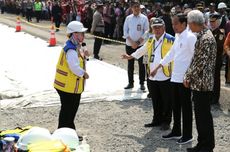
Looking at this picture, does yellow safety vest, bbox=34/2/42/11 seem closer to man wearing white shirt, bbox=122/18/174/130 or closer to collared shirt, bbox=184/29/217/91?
man wearing white shirt, bbox=122/18/174/130

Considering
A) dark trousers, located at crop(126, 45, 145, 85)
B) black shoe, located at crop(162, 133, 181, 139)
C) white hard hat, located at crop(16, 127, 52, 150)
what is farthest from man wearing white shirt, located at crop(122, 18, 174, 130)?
white hard hat, located at crop(16, 127, 52, 150)

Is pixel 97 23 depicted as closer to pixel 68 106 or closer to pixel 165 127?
pixel 165 127

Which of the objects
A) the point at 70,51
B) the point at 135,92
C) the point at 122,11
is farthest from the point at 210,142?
the point at 122,11

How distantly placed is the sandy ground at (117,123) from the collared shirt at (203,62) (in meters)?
1.07

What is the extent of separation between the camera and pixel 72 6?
28.3 m

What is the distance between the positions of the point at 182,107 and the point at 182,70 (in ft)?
1.80

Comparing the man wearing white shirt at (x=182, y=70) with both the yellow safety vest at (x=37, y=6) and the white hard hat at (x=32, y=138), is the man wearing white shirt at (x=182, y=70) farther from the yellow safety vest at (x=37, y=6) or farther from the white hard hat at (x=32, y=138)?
the yellow safety vest at (x=37, y=6)

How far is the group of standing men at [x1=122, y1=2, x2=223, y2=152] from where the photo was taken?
5719mm

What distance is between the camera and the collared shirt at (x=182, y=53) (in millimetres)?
6176

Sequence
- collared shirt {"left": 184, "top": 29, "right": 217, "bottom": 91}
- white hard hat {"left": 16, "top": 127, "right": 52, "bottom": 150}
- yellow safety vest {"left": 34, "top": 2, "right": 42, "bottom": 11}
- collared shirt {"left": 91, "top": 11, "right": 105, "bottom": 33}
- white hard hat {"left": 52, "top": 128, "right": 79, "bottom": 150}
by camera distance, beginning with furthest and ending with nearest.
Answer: yellow safety vest {"left": 34, "top": 2, "right": 42, "bottom": 11} < collared shirt {"left": 91, "top": 11, "right": 105, "bottom": 33} < collared shirt {"left": 184, "top": 29, "right": 217, "bottom": 91} < white hard hat {"left": 52, "top": 128, "right": 79, "bottom": 150} < white hard hat {"left": 16, "top": 127, "right": 52, "bottom": 150}

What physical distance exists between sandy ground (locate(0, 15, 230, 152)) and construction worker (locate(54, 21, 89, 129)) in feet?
2.19

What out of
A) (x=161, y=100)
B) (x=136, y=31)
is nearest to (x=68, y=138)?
(x=161, y=100)

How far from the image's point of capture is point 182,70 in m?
6.25

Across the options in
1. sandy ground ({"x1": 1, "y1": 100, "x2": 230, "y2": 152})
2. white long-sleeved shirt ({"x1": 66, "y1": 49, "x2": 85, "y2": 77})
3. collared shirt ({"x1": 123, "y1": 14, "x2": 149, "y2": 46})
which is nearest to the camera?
white long-sleeved shirt ({"x1": 66, "y1": 49, "x2": 85, "y2": 77})
